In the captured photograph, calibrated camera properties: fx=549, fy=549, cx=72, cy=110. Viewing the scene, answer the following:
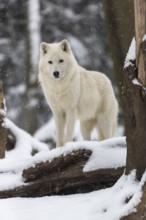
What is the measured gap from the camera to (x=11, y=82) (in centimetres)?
1484

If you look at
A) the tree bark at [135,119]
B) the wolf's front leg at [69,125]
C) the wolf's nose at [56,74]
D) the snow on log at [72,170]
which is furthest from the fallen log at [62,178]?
the wolf's nose at [56,74]

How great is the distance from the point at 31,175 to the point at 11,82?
10.3 m

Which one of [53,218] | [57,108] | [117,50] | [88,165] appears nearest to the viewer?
[53,218]

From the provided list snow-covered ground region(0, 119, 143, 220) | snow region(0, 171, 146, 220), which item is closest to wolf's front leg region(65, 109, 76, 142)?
snow-covered ground region(0, 119, 143, 220)

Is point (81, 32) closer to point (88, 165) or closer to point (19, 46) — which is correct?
point (19, 46)

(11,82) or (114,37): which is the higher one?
(114,37)

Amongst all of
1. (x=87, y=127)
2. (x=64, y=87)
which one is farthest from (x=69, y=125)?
(x=87, y=127)

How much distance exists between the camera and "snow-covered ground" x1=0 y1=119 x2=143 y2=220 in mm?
3729

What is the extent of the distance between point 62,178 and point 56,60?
208cm

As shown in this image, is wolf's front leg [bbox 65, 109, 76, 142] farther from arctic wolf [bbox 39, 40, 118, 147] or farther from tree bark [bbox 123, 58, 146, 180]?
tree bark [bbox 123, 58, 146, 180]

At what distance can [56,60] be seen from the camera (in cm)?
638

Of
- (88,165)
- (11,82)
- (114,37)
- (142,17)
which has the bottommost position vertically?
(11,82)

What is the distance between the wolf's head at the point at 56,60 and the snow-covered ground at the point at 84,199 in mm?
1514

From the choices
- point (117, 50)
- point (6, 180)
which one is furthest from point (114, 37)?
point (6, 180)
